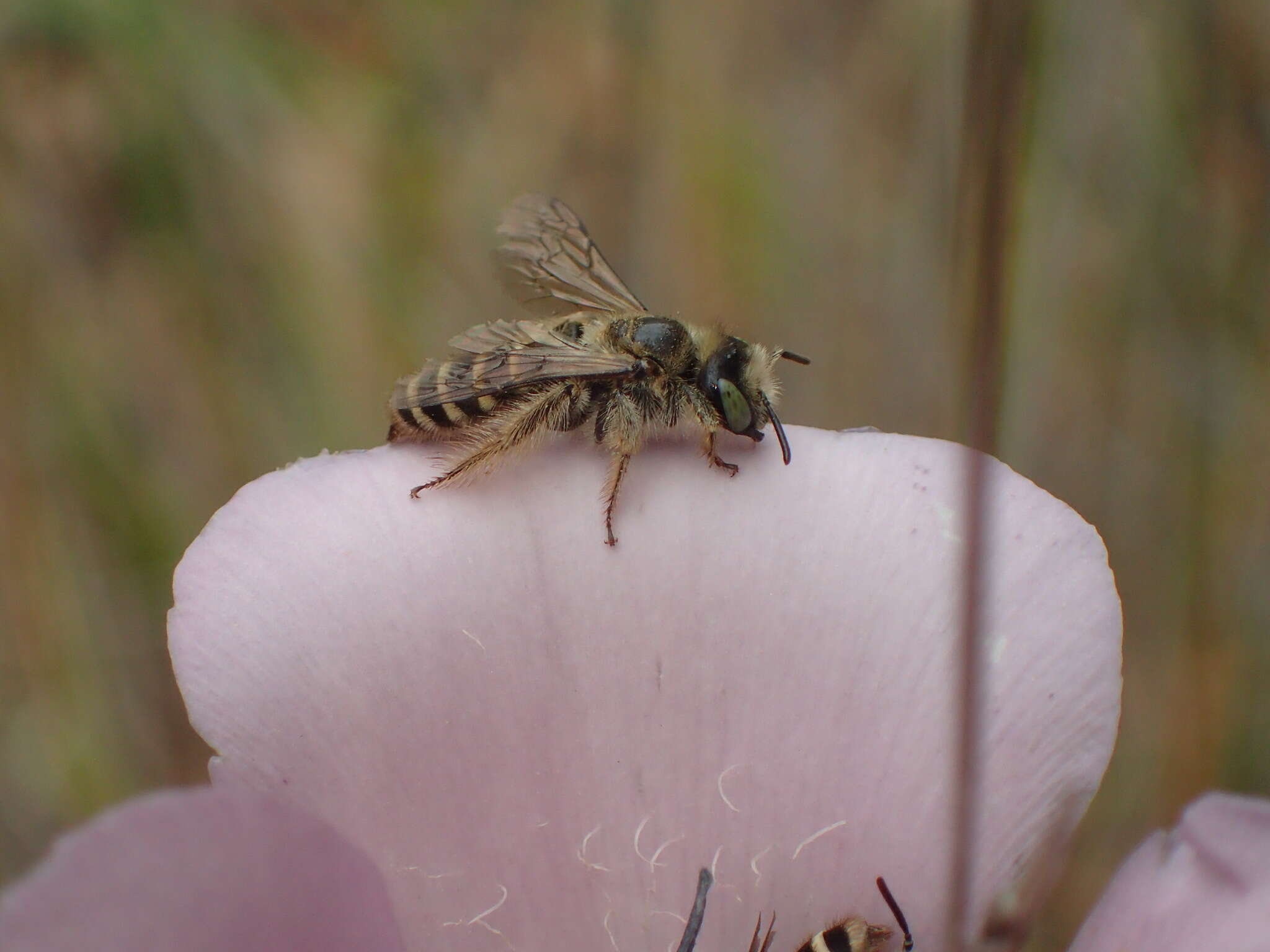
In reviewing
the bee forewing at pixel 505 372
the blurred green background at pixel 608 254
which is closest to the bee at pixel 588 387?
the bee forewing at pixel 505 372

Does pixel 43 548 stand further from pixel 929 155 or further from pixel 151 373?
pixel 929 155

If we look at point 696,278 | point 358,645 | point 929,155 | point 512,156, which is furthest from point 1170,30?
point 358,645

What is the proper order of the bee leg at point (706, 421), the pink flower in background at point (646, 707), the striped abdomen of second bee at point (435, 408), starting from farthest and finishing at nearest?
the striped abdomen of second bee at point (435, 408)
the bee leg at point (706, 421)
the pink flower in background at point (646, 707)

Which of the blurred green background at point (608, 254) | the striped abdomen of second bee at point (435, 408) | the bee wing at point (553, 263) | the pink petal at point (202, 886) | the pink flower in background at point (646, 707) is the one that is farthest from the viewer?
the blurred green background at point (608, 254)

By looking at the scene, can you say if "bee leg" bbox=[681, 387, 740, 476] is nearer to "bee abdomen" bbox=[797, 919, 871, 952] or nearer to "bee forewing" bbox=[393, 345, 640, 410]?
"bee forewing" bbox=[393, 345, 640, 410]

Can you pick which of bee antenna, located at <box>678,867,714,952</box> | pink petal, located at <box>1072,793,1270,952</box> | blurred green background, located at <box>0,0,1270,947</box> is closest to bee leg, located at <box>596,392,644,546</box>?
bee antenna, located at <box>678,867,714,952</box>

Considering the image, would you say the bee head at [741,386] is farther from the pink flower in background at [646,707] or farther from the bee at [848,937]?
the bee at [848,937]
